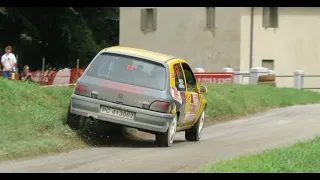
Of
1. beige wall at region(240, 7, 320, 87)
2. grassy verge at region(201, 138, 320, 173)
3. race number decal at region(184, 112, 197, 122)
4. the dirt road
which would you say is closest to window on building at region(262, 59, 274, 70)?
beige wall at region(240, 7, 320, 87)

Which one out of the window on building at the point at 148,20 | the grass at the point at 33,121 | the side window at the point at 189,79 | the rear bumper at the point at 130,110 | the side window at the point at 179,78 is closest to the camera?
the grass at the point at 33,121

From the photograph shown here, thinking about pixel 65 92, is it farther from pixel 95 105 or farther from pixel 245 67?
pixel 245 67

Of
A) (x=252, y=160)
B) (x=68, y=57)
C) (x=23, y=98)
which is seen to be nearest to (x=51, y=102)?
(x=23, y=98)

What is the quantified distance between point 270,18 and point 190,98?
1108 inches

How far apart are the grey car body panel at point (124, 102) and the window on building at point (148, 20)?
1232 inches

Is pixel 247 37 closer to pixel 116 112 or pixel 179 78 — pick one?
pixel 179 78

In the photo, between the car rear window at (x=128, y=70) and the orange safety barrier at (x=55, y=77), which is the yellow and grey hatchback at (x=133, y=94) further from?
the orange safety barrier at (x=55, y=77)

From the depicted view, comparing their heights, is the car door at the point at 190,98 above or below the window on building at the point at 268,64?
above

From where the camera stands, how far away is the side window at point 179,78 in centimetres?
1255

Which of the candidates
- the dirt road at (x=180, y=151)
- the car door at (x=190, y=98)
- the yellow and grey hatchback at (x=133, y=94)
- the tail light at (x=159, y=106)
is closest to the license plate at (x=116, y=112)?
the yellow and grey hatchback at (x=133, y=94)

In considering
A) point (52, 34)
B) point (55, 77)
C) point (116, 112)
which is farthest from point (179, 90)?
point (52, 34)

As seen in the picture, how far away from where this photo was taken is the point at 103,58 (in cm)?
1233

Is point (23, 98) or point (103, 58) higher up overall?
point (103, 58)
